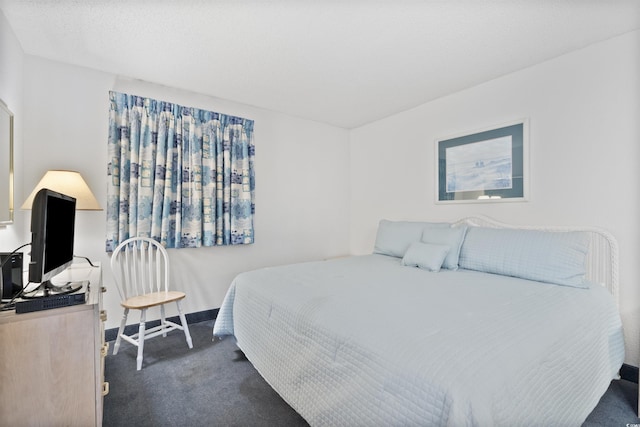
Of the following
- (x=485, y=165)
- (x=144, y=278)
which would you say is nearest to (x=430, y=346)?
(x=485, y=165)

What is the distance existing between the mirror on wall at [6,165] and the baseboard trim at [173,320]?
4.05 feet

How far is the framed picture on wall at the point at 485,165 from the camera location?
103 inches

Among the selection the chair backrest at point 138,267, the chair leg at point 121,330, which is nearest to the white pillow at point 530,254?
the chair backrest at point 138,267

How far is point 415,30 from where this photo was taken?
80.8 inches

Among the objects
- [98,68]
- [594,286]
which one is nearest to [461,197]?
[594,286]

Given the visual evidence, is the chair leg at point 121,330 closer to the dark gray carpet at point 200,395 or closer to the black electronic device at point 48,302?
the dark gray carpet at point 200,395

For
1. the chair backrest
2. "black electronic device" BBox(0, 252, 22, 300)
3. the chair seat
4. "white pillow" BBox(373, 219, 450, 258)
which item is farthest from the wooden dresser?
"white pillow" BBox(373, 219, 450, 258)

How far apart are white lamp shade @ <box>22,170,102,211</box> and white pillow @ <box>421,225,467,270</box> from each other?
8.92ft

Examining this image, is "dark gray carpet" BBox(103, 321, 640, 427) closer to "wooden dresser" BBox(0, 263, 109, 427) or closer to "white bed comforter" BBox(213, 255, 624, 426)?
"white bed comforter" BBox(213, 255, 624, 426)

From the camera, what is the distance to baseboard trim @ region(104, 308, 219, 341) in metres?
2.66

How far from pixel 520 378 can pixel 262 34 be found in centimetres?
237

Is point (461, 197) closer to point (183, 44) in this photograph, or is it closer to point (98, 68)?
point (183, 44)

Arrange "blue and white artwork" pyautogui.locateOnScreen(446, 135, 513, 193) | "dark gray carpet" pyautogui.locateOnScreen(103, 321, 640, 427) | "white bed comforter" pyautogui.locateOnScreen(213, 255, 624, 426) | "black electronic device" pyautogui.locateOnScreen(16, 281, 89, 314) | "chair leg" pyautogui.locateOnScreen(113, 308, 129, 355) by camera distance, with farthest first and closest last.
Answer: "blue and white artwork" pyautogui.locateOnScreen(446, 135, 513, 193) < "chair leg" pyautogui.locateOnScreen(113, 308, 129, 355) < "dark gray carpet" pyautogui.locateOnScreen(103, 321, 640, 427) < "black electronic device" pyautogui.locateOnScreen(16, 281, 89, 314) < "white bed comforter" pyautogui.locateOnScreen(213, 255, 624, 426)

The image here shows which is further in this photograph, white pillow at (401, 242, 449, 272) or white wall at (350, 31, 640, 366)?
white pillow at (401, 242, 449, 272)
